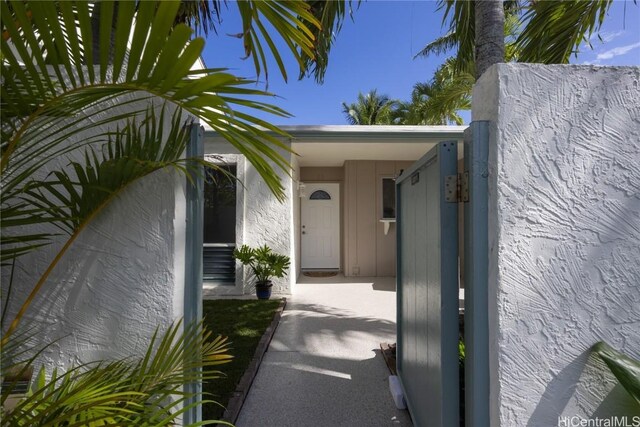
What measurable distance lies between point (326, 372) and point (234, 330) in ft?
4.86

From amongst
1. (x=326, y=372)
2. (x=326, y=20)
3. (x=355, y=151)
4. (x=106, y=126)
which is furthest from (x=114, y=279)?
(x=355, y=151)

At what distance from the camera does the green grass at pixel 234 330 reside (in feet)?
8.64

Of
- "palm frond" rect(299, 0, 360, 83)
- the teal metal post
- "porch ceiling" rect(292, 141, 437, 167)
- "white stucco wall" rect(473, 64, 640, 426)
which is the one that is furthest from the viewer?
"porch ceiling" rect(292, 141, 437, 167)

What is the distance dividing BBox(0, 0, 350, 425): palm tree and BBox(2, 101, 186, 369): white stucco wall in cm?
6

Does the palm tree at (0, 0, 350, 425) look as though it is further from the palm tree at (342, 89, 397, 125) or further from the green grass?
the palm tree at (342, 89, 397, 125)

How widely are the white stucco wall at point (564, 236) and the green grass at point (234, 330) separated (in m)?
1.93

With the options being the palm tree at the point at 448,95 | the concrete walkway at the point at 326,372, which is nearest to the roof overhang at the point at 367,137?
the palm tree at the point at 448,95

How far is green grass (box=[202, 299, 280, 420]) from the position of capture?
263 cm

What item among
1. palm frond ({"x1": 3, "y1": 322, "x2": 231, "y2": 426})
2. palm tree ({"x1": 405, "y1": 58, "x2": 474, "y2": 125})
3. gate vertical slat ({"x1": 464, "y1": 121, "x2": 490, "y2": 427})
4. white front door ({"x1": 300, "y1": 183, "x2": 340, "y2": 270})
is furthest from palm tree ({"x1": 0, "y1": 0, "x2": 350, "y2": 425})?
white front door ({"x1": 300, "y1": 183, "x2": 340, "y2": 270})

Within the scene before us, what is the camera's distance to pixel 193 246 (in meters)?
1.66

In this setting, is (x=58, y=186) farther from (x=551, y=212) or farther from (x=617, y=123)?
(x=617, y=123)

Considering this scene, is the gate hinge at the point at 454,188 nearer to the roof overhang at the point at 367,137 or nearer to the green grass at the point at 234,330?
the green grass at the point at 234,330

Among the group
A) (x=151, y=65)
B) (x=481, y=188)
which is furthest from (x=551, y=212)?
(x=151, y=65)

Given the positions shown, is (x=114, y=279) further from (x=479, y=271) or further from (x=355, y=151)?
(x=355, y=151)
